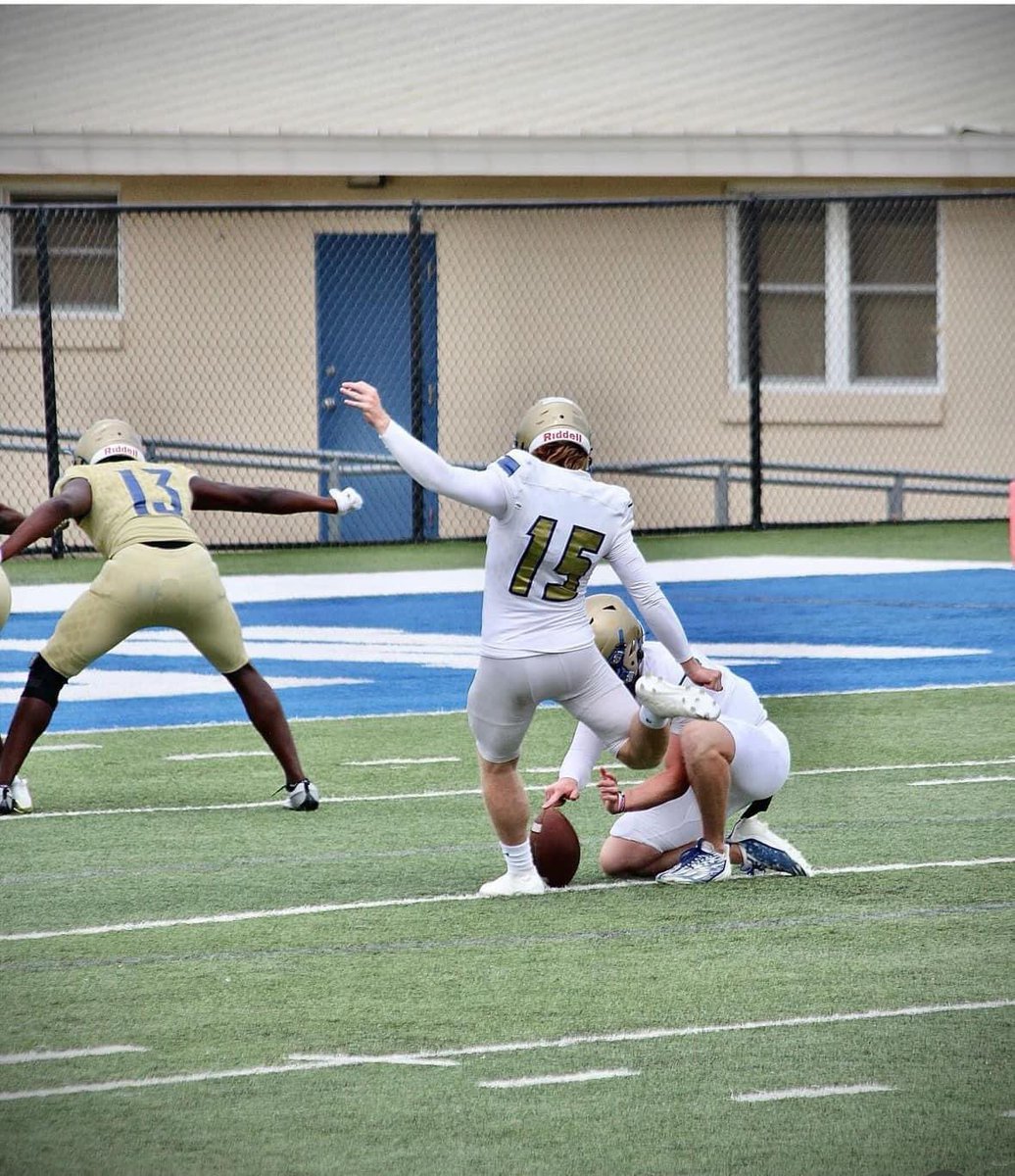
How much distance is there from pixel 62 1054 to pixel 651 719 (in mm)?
2500

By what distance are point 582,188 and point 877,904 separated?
14.9m

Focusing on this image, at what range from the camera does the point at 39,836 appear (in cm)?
880

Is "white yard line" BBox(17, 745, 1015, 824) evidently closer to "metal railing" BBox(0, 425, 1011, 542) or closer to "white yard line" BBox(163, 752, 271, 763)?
"white yard line" BBox(163, 752, 271, 763)

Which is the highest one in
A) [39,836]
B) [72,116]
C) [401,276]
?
[72,116]

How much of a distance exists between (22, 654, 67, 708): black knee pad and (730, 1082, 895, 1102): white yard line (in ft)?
15.4

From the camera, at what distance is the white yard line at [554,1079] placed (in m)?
5.52

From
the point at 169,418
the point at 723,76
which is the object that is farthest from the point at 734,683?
the point at 723,76

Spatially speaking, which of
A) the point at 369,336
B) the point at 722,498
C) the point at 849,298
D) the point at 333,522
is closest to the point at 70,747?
the point at 333,522

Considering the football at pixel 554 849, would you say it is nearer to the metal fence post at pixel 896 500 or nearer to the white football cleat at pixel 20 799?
the white football cleat at pixel 20 799

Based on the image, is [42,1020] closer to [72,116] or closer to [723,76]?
Answer: [72,116]

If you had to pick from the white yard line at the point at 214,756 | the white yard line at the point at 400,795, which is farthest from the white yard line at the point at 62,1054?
the white yard line at the point at 214,756

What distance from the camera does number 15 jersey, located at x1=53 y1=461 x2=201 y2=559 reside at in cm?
948

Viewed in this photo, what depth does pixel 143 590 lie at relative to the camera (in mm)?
9305

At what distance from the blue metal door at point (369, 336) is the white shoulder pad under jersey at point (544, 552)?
13.4 metres
